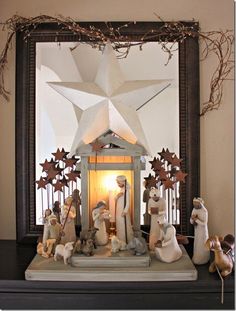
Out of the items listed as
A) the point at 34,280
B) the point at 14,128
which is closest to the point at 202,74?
the point at 14,128

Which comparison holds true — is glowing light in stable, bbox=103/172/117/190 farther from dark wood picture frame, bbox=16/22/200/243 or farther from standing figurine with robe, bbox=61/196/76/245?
dark wood picture frame, bbox=16/22/200/243

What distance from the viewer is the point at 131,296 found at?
1132 millimetres

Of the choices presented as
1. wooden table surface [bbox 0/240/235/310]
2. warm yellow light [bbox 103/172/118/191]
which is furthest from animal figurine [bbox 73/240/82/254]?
warm yellow light [bbox 103/172/118/191]

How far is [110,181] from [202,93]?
1.49 ft

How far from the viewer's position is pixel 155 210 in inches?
50.3

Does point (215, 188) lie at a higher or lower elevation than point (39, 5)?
lower

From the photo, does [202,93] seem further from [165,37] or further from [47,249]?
[47,249]

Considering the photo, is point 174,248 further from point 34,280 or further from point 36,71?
point 36,71

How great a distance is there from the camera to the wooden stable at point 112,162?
126 cm

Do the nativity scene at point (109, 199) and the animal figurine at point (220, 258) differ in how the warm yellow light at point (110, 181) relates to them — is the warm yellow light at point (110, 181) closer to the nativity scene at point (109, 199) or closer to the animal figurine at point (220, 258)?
the nativity scene at point (109, 199)

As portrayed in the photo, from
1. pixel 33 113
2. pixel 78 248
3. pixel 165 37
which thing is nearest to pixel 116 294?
pixel 78 248

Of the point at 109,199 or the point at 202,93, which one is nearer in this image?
the point at 109,199

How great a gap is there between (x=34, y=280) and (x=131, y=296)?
0.27m

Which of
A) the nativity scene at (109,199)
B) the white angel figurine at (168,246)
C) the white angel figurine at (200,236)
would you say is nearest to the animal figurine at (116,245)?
the nativity scene at (109,199)
